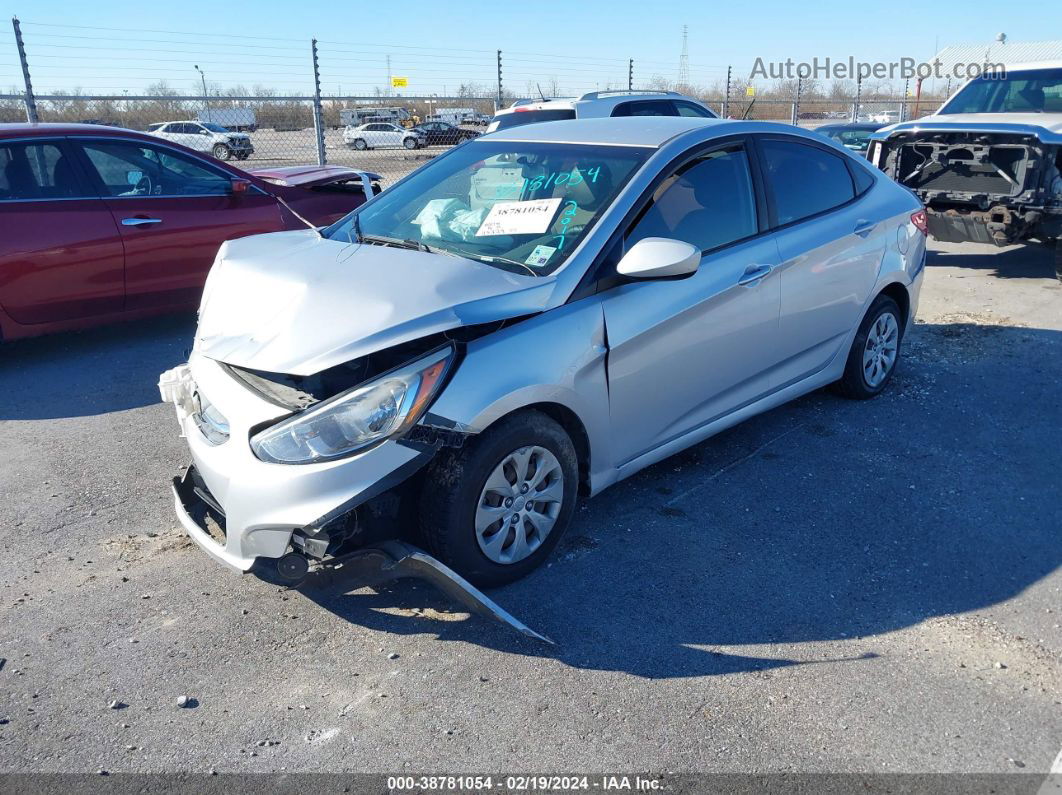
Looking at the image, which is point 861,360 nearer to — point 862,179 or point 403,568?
point 862,179

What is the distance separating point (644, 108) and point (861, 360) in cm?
706

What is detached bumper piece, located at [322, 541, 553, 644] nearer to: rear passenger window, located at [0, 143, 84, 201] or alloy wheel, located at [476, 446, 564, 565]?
alloy wheel, located at [476, 446, 564, 565]

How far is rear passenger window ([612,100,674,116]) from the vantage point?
11.1 metres

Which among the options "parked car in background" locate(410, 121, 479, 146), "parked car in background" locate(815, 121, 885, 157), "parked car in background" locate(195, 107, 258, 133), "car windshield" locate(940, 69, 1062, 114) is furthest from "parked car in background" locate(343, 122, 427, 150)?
"car windshield" locate(940, 69, 1062, 114)

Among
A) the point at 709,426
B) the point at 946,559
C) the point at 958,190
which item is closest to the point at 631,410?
the point at 709,426

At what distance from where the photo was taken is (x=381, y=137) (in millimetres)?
33344

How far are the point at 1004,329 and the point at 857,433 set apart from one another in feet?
9.98

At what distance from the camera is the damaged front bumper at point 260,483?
9.56 ft

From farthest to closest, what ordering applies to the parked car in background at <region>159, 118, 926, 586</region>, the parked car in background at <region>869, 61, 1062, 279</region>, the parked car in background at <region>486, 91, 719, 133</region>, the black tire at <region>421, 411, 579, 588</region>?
the parked car in background at <region>486, 91, 719, 133</region> → the parked car in background at <region>869, 61, 1062, 279</region> → the black tire at <region>421, 411, 579, 588</region> → the parked car in background at <region>159, 118, 926, 586</region>

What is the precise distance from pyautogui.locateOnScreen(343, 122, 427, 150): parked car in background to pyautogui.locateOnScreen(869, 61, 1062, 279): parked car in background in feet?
73.7

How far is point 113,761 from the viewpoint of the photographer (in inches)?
103

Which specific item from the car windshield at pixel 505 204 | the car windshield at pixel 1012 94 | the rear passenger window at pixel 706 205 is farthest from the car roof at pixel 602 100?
the rear passenger window at pixel 706 205

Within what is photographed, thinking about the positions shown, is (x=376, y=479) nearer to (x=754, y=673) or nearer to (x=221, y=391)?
(x=221, y=391)

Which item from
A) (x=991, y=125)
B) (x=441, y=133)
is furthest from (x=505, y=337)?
(x=441, y=133)
